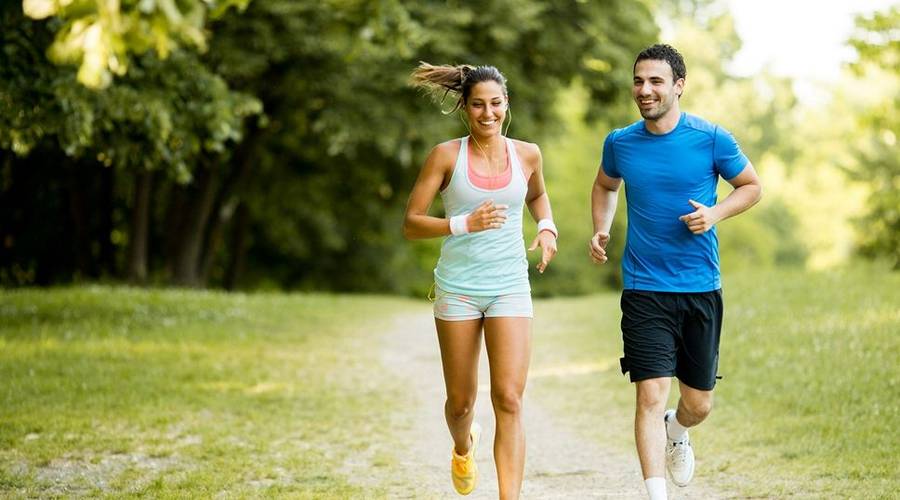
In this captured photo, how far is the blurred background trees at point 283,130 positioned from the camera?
1320cm

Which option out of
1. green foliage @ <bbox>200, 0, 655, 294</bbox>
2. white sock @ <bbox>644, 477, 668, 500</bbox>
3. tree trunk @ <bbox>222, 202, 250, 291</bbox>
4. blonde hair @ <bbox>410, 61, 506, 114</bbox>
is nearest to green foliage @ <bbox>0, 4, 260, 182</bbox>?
green foliage @ <bbox>200, 0, 655, 294</bbox>

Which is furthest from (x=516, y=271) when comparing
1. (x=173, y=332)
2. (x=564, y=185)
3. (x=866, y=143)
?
(x=866, y=143)

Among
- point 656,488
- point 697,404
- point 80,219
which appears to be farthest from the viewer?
point 80,219

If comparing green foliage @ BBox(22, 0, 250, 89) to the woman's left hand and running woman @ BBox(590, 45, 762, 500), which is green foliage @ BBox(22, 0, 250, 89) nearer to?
the woman's left hand

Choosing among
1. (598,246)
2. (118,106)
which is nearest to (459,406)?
(598,246)

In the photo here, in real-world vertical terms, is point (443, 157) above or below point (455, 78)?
below

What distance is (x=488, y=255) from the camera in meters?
6.18

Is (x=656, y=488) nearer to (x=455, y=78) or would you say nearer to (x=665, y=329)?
(x=665, y=329)

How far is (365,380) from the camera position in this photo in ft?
43.6

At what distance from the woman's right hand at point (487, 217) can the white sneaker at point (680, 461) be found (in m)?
1.97

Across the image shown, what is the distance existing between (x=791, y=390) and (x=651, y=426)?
196 inches

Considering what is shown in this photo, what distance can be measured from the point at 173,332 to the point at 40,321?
6.23 ft

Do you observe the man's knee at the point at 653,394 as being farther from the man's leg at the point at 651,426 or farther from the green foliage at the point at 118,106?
the green foliage at the point at 118,106

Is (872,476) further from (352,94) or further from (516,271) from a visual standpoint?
(352,94)
